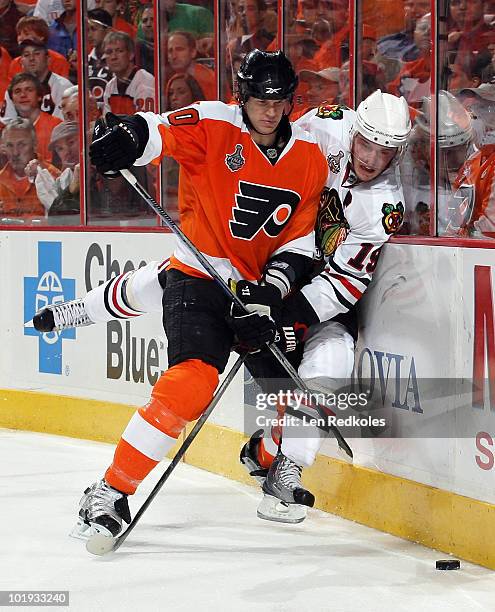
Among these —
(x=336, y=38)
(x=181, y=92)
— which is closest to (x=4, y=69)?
(x=181, y=92)

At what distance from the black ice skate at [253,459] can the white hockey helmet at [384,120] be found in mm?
1026

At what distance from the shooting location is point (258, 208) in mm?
3803

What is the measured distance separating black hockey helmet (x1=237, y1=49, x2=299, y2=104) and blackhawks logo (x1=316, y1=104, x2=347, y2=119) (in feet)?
1.07

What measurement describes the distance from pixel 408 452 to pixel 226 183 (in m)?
0.92

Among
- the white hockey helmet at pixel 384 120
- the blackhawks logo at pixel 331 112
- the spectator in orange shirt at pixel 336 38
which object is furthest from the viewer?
the spectator in orange shirt at pixel 336 38

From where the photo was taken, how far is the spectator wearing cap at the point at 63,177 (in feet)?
18.6

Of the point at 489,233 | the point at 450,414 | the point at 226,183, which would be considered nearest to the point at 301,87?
the point at 226,183

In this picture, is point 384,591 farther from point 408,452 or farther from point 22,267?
point 22,267

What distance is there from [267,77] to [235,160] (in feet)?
0.88

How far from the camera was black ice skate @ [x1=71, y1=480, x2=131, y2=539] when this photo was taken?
354 cm

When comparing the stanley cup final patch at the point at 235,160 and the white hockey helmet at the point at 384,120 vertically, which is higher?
the white hockey helmet at the point at 384,120

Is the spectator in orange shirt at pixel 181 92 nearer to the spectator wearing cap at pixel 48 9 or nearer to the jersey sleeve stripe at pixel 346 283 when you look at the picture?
the spectator wearing cap at pixel 48 9

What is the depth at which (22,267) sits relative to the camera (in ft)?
18.7

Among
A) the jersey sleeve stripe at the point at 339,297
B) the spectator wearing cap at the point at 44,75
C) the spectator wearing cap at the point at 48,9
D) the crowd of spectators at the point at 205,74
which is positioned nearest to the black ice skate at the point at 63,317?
the jersey sleeve stripe at the point at 339,297
